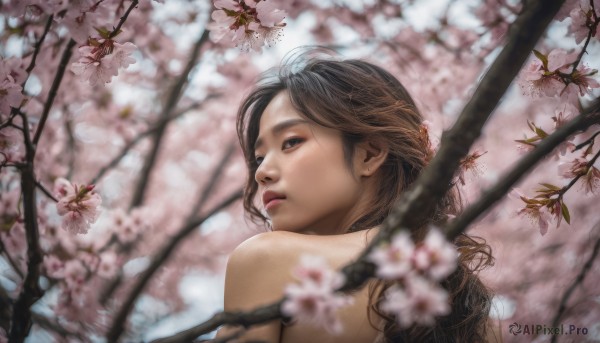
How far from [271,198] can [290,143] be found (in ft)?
0.50

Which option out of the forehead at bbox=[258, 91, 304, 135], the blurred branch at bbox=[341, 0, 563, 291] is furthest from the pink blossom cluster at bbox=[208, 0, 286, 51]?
the blurred branch at bbox=[341, 0, 563, 291]

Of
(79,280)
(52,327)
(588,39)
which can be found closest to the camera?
(588,39)

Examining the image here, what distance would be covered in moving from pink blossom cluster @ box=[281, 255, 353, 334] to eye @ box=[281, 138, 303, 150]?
0.68 m

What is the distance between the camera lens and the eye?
1391mm

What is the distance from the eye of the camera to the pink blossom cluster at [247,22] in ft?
4.58

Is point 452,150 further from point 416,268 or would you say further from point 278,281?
point 278,281

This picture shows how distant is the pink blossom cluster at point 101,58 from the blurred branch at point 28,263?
19 centimetres

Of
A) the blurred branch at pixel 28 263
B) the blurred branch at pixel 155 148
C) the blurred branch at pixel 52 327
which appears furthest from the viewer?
the blurred branch at pixel 155 148

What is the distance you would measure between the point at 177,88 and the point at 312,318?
88.7 inches

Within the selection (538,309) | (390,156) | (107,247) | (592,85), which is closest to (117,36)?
(390,156)

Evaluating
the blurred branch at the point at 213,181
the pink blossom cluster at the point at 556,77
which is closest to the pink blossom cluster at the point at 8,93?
the pink blossom cluster at the point at 556,77

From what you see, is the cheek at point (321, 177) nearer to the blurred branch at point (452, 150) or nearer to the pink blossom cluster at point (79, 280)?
the blurred branch at point (452, 150)

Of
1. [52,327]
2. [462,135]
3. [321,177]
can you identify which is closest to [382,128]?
[321,177]

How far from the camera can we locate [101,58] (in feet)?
4.61
